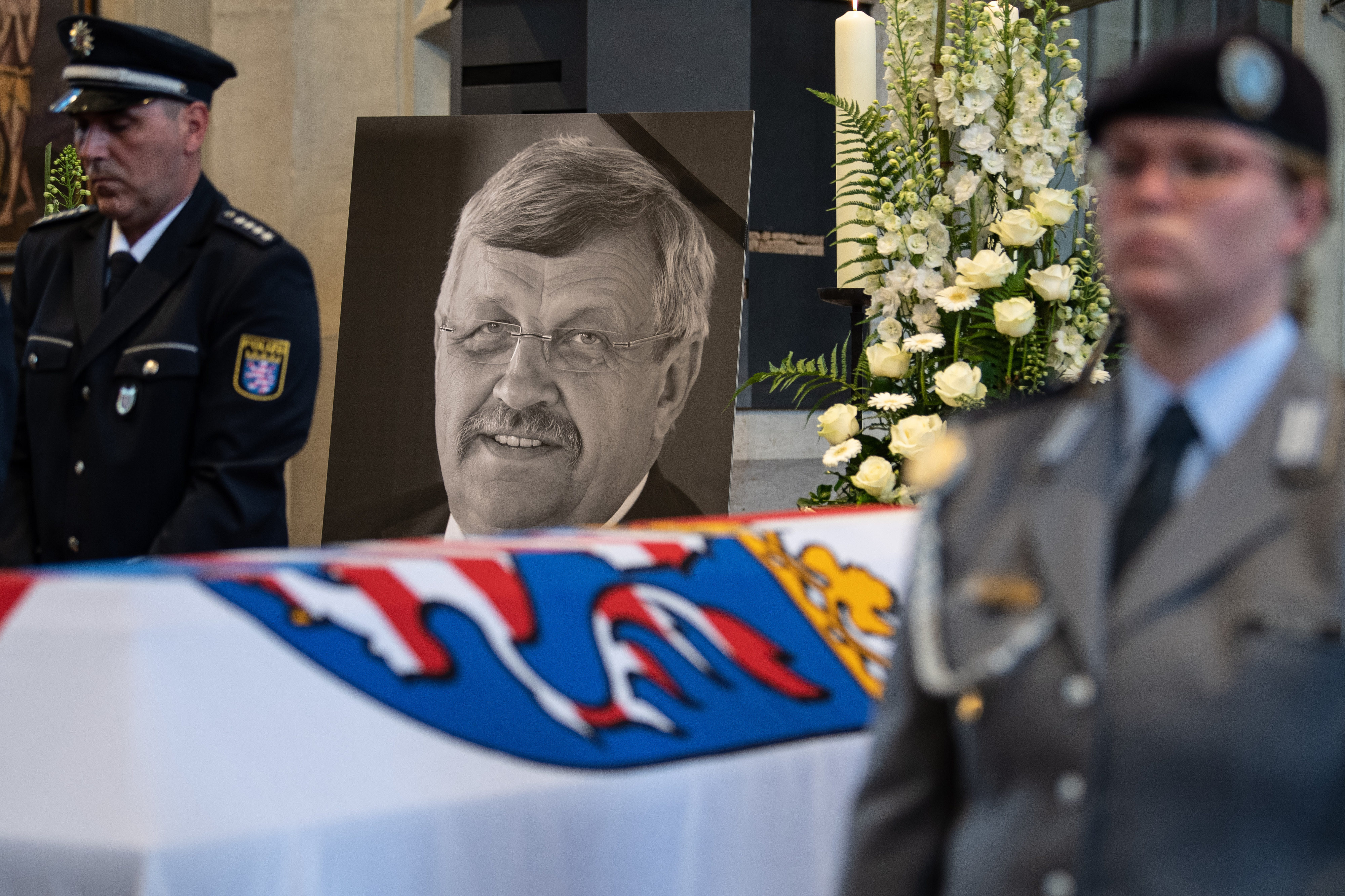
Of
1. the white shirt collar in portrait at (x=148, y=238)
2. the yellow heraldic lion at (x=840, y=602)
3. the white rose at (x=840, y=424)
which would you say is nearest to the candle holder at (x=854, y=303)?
the white rose at (x=840, y=424)

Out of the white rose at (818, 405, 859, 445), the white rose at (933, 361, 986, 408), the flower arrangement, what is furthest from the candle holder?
the white rose at (933, 361, 986, 408)

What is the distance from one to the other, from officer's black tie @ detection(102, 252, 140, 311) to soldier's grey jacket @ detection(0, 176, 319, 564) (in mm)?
13

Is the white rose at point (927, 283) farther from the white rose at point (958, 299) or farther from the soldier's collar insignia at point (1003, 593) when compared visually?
the soldier's collar insignia at point (1003, 593)

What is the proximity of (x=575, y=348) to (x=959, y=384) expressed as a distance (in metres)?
1.36

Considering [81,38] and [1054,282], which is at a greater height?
[81,38]

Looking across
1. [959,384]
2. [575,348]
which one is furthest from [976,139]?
[575,348]

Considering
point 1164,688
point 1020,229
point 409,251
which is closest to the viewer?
point 1164,688

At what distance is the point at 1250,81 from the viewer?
0.83 metres

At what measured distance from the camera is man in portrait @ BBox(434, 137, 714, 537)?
3523 mm

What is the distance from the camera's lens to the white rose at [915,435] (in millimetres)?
2383

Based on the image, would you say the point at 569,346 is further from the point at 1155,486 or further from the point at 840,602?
the point at 1155,486

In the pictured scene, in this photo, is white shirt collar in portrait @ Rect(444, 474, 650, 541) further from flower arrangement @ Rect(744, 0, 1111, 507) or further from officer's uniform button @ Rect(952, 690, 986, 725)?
Result: officer's uniform button @ Rect(952, 690, 986, 725)

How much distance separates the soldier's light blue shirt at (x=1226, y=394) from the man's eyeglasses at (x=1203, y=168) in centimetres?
10

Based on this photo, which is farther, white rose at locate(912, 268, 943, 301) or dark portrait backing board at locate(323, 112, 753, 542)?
dark portrait backing board at locate(323, 112, 753, 542)
